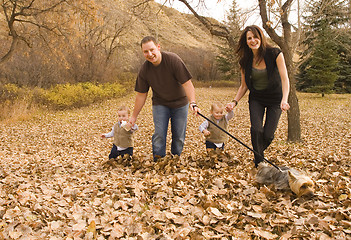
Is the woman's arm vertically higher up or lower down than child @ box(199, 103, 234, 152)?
higher up

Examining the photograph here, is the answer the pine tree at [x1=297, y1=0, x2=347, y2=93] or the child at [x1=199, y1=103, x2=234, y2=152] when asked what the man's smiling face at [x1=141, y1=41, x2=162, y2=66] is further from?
the pine tree at [x1=297, y1=0, x2=347, y2=93]

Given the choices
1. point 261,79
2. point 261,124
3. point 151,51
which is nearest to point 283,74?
point 261,79

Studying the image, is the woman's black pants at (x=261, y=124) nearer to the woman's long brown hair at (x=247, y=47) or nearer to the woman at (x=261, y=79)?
the woman at (x=261, y=79)

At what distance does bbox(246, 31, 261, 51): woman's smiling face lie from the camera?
3525mm

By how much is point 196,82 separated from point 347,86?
16.2m

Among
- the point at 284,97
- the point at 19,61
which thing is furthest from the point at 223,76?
the point at 284,97

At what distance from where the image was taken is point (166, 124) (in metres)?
4.34

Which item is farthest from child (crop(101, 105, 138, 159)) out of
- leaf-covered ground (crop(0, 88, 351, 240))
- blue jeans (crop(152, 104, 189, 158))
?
blue jeans (crop(152, 104, 189, 158))

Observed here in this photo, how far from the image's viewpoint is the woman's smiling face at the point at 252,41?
11.6ft

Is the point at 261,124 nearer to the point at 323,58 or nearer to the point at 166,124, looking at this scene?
the point at 166,124

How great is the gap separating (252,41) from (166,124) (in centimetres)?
170

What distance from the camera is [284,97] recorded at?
347 cm

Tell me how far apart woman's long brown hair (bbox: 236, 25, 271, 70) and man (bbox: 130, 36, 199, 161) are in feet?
2.46

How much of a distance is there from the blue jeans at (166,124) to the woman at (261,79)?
3.34 feet
